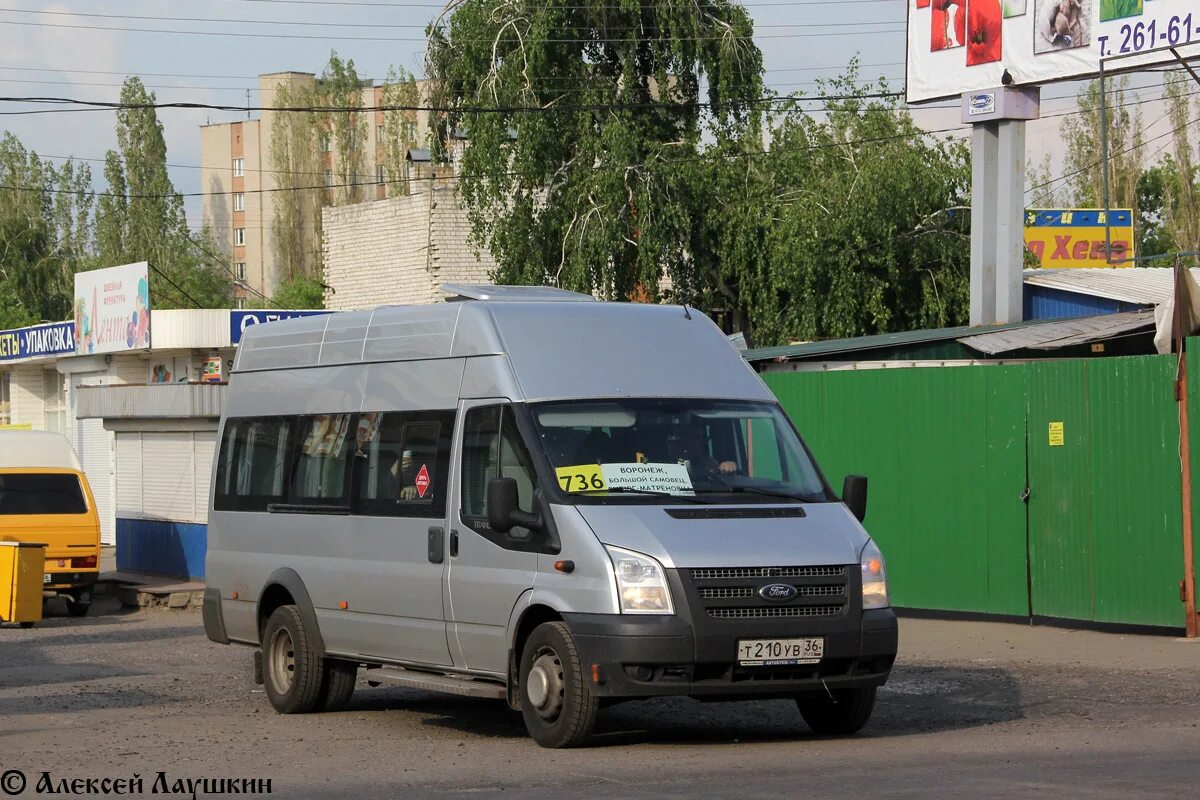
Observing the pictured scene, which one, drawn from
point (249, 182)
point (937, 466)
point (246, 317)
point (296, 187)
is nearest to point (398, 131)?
point (296, 187)

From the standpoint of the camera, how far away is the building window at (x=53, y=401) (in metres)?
41.8

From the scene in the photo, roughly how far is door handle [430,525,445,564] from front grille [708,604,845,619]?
1912mm

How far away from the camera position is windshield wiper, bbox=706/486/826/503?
959 centimetres

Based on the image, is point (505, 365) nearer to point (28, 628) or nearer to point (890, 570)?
point (890, 570)

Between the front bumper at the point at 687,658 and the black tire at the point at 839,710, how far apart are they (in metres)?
0.45

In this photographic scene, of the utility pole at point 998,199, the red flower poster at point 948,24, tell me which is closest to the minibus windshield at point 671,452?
the utility pole at point 998,199

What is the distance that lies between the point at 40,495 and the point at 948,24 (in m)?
13.7

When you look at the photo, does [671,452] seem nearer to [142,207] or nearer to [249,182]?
[142,207]

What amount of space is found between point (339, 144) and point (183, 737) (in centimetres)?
7460

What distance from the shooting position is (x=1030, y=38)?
72.1 feet

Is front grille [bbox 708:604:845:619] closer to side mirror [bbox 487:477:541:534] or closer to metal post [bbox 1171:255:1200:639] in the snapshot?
side mirror [bbox 487:477:541:534]

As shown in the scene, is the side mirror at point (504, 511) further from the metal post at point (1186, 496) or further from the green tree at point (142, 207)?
the green tree at point (142, 207)

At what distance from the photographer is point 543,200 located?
3484 centimetres

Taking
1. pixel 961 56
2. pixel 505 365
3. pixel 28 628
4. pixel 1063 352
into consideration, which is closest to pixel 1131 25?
pixel 961 56
